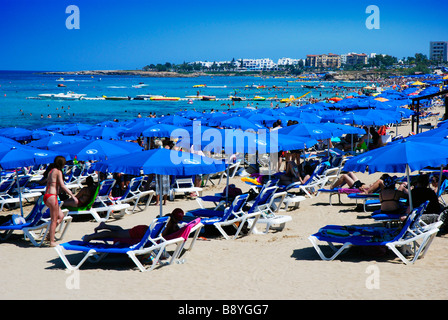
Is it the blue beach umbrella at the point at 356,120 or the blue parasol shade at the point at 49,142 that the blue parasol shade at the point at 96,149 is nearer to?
the blue parasol shade at the point at 49,142

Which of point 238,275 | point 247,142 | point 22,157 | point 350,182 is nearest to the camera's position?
point 238,275

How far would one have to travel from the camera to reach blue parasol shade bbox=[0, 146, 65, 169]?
8.87 meters

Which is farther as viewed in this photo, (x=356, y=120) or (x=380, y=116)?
(x=380, y=116)

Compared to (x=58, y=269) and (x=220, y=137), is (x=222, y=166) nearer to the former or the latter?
(x=58, y=269)

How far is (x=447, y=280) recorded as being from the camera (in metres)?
5.82

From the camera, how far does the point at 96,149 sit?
1084cm

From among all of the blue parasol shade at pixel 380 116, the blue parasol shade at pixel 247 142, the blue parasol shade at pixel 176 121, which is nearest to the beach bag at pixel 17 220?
the blue parasol shade at pixel 247 142

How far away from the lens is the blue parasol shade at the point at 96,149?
35.0ft

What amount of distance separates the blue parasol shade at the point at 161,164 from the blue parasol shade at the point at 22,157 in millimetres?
2083

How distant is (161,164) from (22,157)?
327cm

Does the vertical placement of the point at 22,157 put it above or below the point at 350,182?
above

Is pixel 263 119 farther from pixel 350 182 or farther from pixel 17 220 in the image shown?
pixel 17 220

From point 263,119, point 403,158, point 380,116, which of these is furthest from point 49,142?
point 403,158
